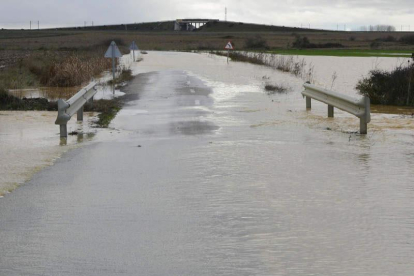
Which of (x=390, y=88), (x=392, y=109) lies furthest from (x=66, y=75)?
(x=392, y=109)

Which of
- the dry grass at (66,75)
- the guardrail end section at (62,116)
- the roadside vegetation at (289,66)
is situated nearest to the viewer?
the guardrail end section at (62,116)

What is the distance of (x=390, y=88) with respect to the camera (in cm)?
2653

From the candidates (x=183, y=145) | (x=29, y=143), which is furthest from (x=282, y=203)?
(x=29, y=143)

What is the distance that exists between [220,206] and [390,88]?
18494 millimetres

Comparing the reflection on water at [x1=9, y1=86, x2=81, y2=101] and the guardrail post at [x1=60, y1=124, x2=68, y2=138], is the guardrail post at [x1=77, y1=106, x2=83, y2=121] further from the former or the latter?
the reflection on water at [x1=9, y1=86, x2=81, y2=101]

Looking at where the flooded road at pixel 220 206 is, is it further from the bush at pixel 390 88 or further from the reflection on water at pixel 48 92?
the reflection on water at pixel 48 92

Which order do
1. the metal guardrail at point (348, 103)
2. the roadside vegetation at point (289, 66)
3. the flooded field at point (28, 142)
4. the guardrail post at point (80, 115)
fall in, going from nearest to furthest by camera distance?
the flooded field at point (28, 142) → the metal guardrail at point (348, 103) → the guardrail post at point (80, 115) → the roadside vegetation at point (289, 66)

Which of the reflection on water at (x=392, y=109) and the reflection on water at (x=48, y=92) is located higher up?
the reflection on water at (x=48, y=92)

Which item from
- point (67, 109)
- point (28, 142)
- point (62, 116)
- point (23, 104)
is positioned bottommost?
point (28, 142)

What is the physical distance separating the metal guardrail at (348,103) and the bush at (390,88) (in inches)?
203

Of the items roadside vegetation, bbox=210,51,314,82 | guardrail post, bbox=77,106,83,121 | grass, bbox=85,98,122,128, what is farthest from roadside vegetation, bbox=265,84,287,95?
guardrail post, bbox=77,106,83,121

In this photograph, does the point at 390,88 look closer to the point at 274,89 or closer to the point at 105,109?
the point at 274,89

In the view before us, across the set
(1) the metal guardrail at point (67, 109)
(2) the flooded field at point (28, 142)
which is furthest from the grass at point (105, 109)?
(1) the metal guardrail at point (67, 109)

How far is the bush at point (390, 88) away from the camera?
2602cm
